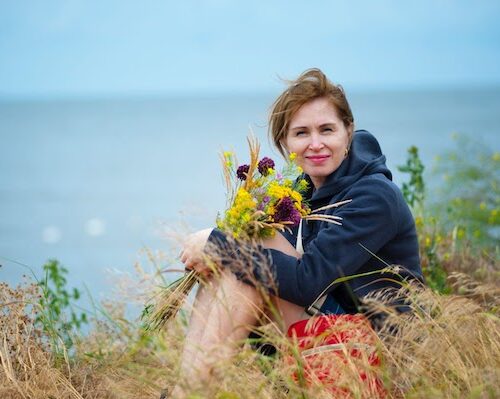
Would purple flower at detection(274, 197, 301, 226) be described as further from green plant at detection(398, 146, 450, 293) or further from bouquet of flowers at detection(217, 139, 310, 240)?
green plant at detection(398, 146, 450, 293)

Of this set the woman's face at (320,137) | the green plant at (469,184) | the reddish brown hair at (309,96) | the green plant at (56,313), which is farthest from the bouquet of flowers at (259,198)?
the green plant at (469,184)

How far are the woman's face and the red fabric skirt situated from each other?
0.68m

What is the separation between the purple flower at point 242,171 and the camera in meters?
3.16

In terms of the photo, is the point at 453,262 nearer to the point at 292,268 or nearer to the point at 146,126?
the point at 292,268

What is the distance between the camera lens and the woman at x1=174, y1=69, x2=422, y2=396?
110 inches

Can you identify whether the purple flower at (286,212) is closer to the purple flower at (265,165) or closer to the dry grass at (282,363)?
the purple flower at (265,165)

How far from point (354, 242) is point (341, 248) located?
56mm

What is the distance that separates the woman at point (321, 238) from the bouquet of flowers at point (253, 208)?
0.07 m

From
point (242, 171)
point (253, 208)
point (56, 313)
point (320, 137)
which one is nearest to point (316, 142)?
point (320, 137)

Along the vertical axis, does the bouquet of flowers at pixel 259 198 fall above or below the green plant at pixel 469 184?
above

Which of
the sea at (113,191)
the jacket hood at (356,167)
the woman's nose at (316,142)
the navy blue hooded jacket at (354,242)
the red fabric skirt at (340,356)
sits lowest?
the sea at (113,191)

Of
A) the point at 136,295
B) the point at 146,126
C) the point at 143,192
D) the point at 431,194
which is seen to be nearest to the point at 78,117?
the point at 146,126

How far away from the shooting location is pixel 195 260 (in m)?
2.94

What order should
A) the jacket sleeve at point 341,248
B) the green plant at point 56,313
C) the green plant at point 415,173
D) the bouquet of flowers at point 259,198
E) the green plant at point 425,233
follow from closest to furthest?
the jacket sleeve at point 341,248, the bouquet of flowers at point 259,198, the green plant at point 56,313, the green plant at point 425,233, the green plant at point 415,173
